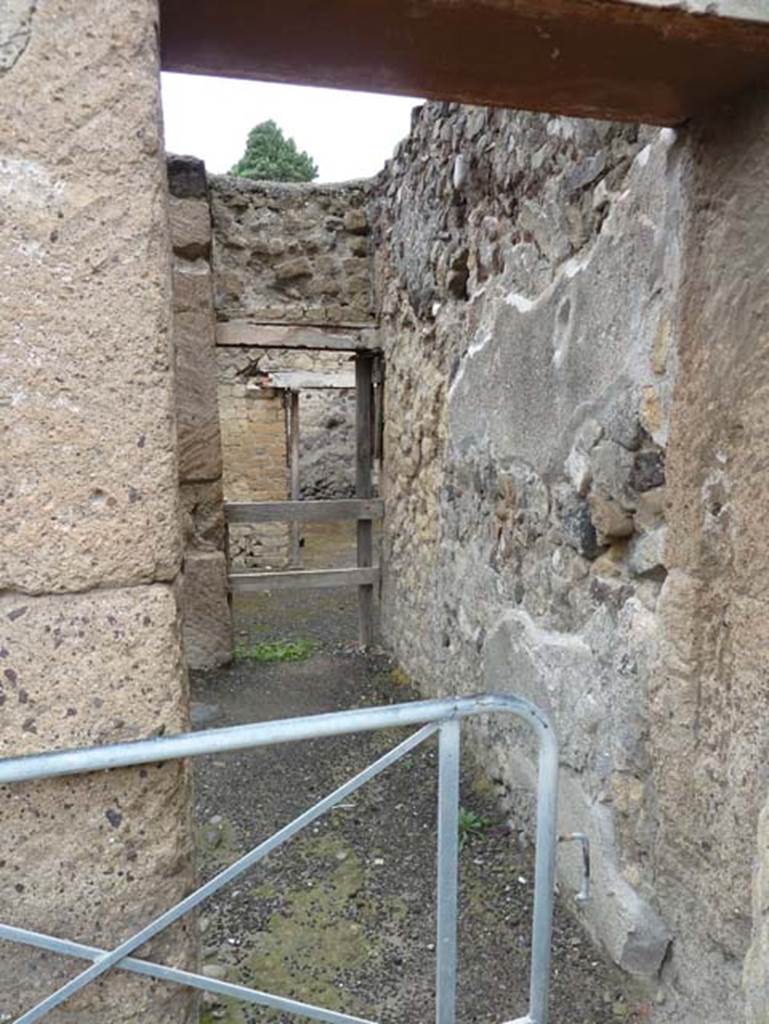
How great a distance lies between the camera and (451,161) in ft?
11.3

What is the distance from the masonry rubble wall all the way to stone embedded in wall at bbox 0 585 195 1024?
1.09 metres

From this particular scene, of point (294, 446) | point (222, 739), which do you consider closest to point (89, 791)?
point (222, 739)

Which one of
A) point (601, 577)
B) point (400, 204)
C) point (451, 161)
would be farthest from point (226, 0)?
point (400, 204)

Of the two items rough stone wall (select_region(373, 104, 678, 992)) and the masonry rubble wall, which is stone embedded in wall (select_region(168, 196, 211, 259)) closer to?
rough stone wall (select_region(373, 104, 678, 992))

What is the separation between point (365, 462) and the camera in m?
5.00

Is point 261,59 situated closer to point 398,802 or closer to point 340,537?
point 398,802

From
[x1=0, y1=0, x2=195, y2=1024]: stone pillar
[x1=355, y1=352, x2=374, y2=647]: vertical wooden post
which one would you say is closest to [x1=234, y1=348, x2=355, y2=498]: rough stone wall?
[x1=355, y1=352, x2=374, y2=647]: vertical wooden post

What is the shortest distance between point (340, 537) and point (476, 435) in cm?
721

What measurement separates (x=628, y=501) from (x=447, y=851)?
1.05 meters

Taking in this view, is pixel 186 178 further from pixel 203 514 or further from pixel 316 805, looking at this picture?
pixel 316 805

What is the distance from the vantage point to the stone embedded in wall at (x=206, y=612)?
4.64 metres

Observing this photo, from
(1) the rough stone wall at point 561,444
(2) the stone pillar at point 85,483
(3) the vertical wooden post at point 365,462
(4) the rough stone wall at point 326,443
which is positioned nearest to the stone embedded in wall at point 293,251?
(3) the vertical wooden post at point 365,462

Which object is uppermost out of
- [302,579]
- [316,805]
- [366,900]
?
[316,805]

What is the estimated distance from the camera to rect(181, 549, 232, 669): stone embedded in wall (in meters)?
4.64
